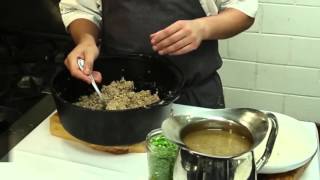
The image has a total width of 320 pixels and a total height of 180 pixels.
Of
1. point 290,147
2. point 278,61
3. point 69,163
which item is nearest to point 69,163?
point 69,163

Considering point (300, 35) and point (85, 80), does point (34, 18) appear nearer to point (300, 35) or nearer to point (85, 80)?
point (85, 80)

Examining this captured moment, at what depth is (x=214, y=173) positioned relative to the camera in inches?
29.1

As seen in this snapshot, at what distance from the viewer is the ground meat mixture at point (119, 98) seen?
1.04m

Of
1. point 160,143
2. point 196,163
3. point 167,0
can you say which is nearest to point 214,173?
point 196,163

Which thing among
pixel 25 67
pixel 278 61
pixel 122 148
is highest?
pixel 122 148

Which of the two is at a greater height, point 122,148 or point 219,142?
point 219,142

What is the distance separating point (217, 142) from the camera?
0.77 meters

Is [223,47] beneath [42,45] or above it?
beneath

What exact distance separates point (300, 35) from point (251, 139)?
1.24 metres

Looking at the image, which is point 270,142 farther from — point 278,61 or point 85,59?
point 278,61

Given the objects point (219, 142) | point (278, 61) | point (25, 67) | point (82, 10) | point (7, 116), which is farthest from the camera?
point (278, 61)

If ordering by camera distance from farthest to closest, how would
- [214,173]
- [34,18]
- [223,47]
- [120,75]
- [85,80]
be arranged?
1. [223,47]
2. [34,18]
3. [120,75]
4. [85,80]
5. [214,173]

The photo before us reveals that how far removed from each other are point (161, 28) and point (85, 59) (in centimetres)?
20

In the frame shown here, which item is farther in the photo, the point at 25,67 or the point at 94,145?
the point at 25,67
